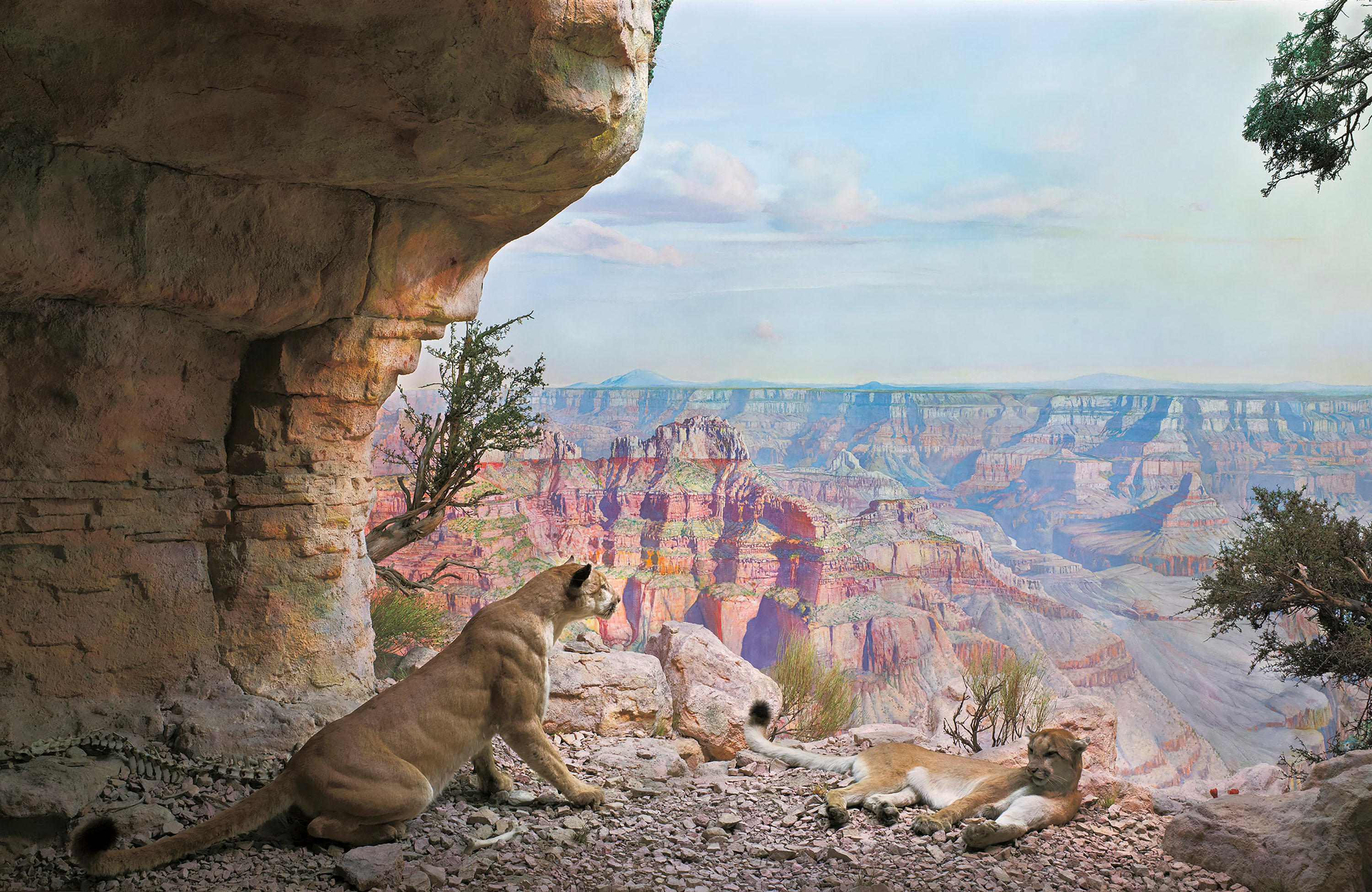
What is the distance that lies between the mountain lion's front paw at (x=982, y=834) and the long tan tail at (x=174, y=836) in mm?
3549

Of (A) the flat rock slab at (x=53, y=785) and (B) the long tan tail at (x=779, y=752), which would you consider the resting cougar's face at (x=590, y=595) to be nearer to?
(B) the long tan tail at (x=779, y=752)

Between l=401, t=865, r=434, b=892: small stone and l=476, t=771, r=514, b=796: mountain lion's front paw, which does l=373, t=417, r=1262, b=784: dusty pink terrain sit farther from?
l=401, t=865, r=434, b=892: small stone

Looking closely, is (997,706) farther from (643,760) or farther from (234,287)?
Answer: (234,287)

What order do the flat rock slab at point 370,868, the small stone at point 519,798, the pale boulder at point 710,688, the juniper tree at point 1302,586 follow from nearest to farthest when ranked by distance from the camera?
the flat rock slab at point 370,868 → the small stone at point 519,798 → the pale boulder at point 710,688 → the juniper tree at point 1302,586

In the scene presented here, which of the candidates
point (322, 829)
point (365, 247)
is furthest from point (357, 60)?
point (322, 829)

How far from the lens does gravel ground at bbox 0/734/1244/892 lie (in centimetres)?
364

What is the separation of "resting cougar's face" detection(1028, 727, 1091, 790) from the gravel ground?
0.27 metres

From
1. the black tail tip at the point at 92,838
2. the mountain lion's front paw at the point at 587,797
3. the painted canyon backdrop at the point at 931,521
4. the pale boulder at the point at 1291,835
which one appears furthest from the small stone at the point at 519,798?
the painted canyon backdrop at the point at 931,521

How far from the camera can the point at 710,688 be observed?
23.2ft

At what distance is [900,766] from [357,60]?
199 inches

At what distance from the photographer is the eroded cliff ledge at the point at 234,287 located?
331 cm

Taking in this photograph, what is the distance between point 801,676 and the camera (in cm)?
877

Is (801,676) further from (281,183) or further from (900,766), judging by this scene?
(281,183)

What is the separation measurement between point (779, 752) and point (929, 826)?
1.34m
